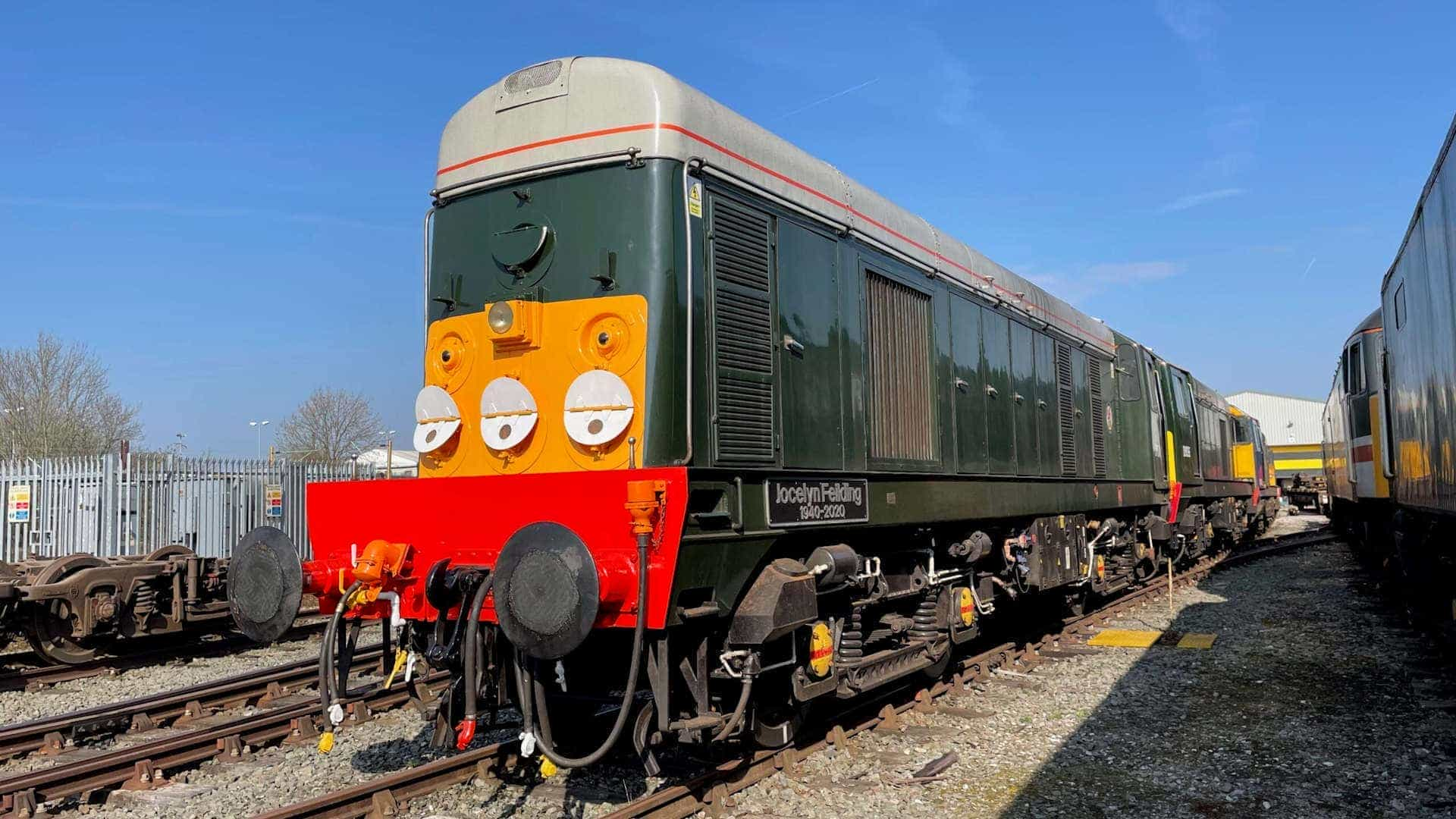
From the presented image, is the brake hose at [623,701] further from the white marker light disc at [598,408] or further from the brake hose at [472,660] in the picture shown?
the white marker light disc at [598,408]

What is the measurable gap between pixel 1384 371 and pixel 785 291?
922 centimetres

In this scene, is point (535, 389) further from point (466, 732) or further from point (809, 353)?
point (466, 732)

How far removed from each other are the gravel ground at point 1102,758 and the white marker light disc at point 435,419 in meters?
2.00

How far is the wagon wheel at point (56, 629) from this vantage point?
31.8 feet

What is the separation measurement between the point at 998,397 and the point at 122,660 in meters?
9.39

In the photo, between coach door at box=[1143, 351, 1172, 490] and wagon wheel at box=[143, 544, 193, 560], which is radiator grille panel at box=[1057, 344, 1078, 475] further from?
wagon wheel at box=[143, 544, 193, 560]

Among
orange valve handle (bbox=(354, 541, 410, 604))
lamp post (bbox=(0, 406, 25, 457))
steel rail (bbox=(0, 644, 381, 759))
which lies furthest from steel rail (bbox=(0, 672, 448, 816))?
lamp post (bbox=(0, 406, 25, 457))

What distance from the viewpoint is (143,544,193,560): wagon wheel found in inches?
432

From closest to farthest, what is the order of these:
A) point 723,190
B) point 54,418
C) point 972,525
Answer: point 723,190, point 972,525, point 54,418

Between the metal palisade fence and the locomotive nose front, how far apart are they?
1142 centimetres

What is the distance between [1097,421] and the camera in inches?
466

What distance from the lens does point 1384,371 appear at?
11.5m

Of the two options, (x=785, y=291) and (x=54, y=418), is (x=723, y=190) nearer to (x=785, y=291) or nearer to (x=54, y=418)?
(x=785, y=291)

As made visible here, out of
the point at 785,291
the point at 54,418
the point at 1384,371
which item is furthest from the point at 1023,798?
the point at 54,418
